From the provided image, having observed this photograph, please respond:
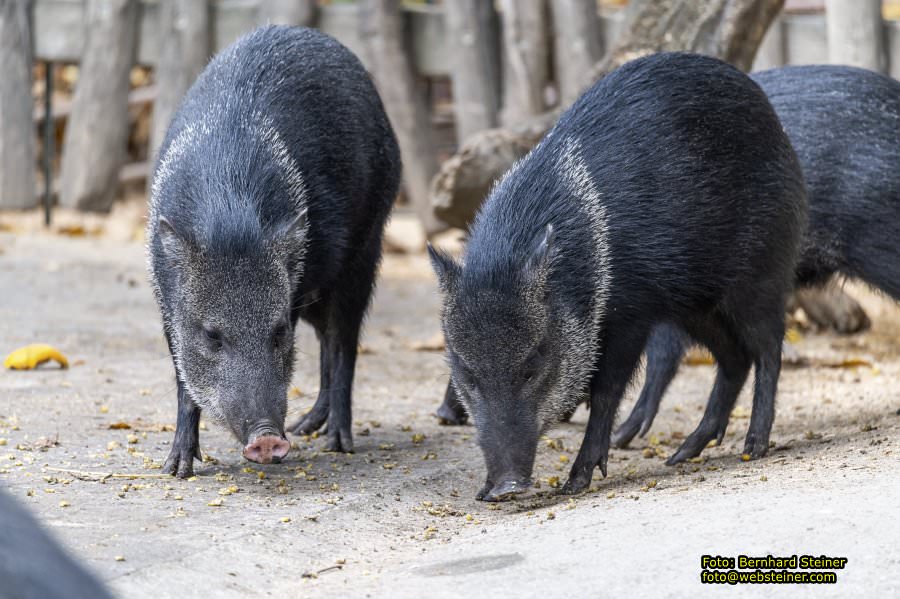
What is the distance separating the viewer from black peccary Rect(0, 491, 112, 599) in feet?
6.46

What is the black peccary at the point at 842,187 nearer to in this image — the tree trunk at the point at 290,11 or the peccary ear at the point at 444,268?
the peccary ear at the point at 444,268

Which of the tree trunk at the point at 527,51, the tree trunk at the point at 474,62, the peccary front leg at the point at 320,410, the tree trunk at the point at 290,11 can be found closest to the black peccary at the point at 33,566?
the peccary front leg at the point at 320,410

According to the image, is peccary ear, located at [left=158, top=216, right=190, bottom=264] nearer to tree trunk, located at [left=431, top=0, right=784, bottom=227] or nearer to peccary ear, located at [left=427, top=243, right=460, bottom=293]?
peccary ear, located at [left=427, top=243, right=460, bottom=293]

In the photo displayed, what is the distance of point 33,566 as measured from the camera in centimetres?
200

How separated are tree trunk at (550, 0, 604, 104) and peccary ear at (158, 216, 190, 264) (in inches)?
186

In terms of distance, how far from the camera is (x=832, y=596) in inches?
119

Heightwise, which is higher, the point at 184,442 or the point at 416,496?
the point at 184,442

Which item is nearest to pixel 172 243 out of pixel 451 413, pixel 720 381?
pixel 451 413

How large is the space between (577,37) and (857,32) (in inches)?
77.0

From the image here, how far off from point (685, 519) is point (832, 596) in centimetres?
68

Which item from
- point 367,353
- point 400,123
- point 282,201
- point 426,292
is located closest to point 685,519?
point 282,201

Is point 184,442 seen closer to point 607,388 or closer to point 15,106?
point 607,388

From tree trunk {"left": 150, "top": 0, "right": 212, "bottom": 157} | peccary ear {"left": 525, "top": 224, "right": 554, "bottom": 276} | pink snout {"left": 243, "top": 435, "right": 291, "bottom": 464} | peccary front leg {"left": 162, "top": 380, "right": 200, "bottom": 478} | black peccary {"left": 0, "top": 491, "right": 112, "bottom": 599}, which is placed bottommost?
peccary front leg {"left": 162, "top": 380, "right": 200, "bottom": 478}

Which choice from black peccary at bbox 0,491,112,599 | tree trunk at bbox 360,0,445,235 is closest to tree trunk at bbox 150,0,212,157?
tree trunk at bbox 360,0,445,235
